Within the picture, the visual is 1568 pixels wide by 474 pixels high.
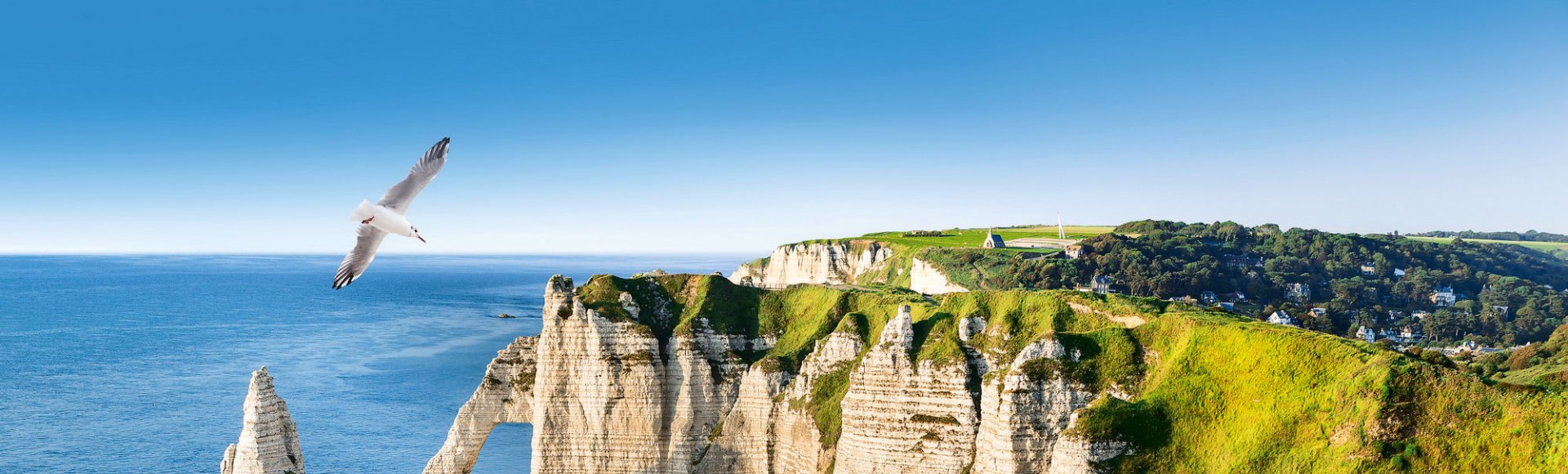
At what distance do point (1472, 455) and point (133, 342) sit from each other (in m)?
134

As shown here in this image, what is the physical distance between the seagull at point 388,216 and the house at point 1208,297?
2958 inches

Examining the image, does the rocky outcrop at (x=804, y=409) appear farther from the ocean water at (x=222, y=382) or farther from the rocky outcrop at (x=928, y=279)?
the rocky outcrop at (x=928, y=279)

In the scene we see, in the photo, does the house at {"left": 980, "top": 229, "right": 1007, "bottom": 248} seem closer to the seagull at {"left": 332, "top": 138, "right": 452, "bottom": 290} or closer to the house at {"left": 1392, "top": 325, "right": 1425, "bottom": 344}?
the house at {"left": 1392, "top": 325, "right": 1425, "bottom": 344}

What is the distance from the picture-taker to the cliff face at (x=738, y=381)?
2948 cm

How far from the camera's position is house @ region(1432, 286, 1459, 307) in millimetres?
94812

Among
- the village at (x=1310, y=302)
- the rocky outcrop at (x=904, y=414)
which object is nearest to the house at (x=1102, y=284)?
the village at (x=1310, y=302)

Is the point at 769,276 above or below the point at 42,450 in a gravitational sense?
above

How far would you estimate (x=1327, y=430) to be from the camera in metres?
20.7

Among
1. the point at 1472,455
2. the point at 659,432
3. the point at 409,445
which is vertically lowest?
the point at 409,445

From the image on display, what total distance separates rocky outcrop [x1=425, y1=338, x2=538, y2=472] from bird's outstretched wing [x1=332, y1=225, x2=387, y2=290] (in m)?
29.9

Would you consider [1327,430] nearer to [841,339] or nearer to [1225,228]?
[841,339]

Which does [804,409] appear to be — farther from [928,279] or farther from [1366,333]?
[1366,333]

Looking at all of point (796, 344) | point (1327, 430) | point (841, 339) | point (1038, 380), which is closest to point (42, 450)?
point (796, 344)

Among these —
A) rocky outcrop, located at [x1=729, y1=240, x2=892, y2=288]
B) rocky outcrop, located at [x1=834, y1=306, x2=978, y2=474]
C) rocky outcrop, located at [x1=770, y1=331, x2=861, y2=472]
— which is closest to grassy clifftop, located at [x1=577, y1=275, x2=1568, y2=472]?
rocky outcrop, located at [x1=770, y1=331, x2=861, y2=472]
